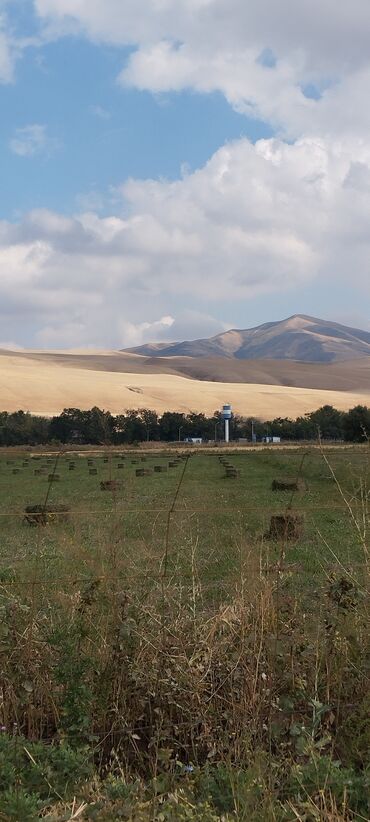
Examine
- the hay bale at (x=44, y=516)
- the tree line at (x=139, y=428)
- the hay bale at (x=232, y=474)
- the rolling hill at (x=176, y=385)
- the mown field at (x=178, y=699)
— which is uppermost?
the rolling hill at (x=176, y=385)

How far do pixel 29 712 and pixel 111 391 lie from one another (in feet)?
420

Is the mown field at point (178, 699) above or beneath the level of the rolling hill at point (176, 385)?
beneath

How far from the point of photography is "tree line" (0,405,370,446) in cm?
9519

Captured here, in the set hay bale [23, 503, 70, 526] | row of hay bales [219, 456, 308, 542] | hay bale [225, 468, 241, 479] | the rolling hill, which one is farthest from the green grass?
the rolling hill

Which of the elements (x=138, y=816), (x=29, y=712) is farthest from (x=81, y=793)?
(x=29, y=712)

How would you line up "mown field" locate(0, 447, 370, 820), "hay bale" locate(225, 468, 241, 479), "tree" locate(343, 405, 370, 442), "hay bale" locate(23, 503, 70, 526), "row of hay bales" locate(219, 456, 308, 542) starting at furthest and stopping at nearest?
"tree" locate(343, 405, 370, 442), "hay bale" locate(225, 468, 241, 479), "row of hay bales" locate(219, 456, 308, 542), "hay bale" locate(23, 503, 70, 526), "mown field" locate(0, 447, 370, 820)

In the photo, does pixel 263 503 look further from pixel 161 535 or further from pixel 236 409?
pixel 236 409

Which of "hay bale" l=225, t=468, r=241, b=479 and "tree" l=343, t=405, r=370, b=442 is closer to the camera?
"hay bale" l=225, t=468, r=241, b=479

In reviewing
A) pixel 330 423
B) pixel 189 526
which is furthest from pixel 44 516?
pixel 330 423

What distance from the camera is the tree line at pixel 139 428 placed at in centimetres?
9519

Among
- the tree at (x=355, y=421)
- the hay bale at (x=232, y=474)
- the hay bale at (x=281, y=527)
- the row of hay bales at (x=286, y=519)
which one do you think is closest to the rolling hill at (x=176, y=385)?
the tree at (x=355, y=421)

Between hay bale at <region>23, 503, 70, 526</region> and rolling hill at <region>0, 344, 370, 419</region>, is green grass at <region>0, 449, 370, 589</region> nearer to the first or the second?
hay bale at <region>23, 503, 70, 526</region>

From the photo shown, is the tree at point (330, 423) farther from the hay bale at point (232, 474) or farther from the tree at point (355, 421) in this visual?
the hay bale at point (232, 474)

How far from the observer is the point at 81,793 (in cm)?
406
